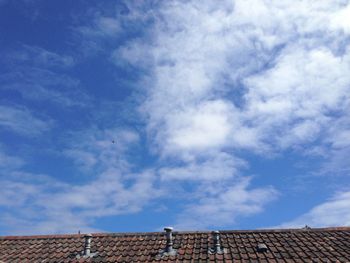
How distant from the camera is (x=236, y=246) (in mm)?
13594

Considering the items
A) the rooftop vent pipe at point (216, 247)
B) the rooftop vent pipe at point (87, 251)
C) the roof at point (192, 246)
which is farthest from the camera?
the rooftop vent pipe at point (87, 251)

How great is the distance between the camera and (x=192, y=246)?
45.2 ft

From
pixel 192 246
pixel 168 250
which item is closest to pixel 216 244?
pixel 192 246

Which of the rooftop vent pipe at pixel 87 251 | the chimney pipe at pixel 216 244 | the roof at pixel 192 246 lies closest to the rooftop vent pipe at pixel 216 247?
the chimney pipe at pixel 216 244

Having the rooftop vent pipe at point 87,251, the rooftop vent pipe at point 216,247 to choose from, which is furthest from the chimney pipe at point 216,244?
the rooftop vent pipe at point 87,251

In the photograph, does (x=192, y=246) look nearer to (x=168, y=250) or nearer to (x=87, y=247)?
(x=168, y=250)

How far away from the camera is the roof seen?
12.5m

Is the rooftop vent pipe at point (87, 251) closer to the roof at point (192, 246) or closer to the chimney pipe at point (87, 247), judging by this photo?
the chimney pipe at point (87, 247)

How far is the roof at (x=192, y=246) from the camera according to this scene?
1248 cm

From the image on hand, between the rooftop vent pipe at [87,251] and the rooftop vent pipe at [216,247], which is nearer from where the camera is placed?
the rooftop vent pipe at [216,247]

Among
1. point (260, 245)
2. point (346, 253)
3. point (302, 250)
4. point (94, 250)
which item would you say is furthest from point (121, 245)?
point (346, 253)

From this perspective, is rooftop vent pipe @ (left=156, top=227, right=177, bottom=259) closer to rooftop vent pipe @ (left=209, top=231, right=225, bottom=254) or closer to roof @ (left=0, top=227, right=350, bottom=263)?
roof @ (left=0, top=227, right=350, bottom=263)

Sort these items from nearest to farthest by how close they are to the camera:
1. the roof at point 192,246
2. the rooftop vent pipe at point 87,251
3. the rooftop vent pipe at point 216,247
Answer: the roof at point 192,246 → the rooftop vent pipe at point 216,247 → the rooftop vent pipe at point 87,251

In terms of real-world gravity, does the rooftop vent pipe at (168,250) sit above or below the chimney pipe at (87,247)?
below
